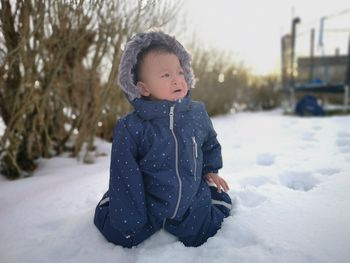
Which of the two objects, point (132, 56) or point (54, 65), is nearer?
point (132, 56)

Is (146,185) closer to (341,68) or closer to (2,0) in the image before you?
(2,0)

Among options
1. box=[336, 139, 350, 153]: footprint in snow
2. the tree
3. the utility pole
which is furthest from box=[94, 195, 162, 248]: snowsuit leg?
the utility pole

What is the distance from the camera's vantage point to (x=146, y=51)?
1.46 m

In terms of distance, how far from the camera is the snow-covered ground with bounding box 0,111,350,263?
125 cm

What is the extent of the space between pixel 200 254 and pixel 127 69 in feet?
2.66

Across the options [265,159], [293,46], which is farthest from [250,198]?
[293,46]

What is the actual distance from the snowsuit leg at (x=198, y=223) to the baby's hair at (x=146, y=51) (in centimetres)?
59

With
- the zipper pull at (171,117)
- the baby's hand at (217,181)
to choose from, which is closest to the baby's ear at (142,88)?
the zipper pull at (171,117)

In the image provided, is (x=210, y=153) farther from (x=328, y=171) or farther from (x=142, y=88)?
(x=328, y=171)

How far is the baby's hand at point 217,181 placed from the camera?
5.16ft

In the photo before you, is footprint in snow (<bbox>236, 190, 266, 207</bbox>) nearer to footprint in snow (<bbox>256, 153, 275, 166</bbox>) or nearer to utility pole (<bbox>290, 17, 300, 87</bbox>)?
footprint in snow (<bbox>256, 153, 275, 166</bbox>)

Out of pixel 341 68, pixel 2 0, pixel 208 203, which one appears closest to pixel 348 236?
pixel 208 203

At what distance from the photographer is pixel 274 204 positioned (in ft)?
5.17

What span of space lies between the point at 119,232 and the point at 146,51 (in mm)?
771
